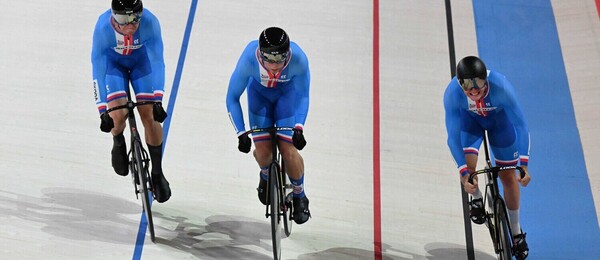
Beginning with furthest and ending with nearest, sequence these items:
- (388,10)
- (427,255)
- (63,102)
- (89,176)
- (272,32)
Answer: (388,10) → (63,102) → (89,176) → (427,255) → (272,32)

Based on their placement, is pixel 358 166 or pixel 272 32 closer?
pixel 272 32

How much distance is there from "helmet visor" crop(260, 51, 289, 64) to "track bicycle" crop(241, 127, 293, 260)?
374mm

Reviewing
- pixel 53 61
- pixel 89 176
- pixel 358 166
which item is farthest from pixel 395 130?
pixel 53 61

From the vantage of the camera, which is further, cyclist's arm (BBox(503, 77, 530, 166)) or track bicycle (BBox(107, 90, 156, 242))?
track bicycle (BBox(107, 90, 156, 242))

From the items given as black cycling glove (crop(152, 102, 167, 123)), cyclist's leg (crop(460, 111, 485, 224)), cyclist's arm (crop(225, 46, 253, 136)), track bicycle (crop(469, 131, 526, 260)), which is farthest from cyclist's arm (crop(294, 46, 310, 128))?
track bicycle (crop(469, 131, 526, 260))

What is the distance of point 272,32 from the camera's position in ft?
18.4

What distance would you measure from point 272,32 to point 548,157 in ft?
8.09

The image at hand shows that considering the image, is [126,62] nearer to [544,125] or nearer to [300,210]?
[300,210]

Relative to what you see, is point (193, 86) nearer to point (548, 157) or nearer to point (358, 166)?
point (358, 166)

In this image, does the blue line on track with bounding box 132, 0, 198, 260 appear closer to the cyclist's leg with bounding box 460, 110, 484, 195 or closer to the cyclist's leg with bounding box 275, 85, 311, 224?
the cyclist's leg with bounding box 275, 85, 311, 224

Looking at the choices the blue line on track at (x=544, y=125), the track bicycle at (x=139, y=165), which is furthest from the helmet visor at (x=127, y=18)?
the blue line on track at (x=544, y=125)

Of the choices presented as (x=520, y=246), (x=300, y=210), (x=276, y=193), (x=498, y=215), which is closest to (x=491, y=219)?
(x=520, y=246)

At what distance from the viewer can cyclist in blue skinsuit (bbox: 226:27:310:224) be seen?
18.9 ft

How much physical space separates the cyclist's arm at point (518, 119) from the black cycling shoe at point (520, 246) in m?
0.54
